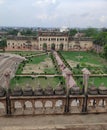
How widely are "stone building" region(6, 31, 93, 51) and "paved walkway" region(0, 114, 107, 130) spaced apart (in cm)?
5925

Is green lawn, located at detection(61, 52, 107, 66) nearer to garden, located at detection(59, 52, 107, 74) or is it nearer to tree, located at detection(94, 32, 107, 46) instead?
garden, located at detection(59, 52, 107, 74)

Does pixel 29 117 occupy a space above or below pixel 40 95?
below

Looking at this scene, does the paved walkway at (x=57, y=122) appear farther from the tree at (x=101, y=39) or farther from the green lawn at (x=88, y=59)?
the tree at (x=101, y=39)

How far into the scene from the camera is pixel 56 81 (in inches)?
1273

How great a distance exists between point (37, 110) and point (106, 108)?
4.40 metres

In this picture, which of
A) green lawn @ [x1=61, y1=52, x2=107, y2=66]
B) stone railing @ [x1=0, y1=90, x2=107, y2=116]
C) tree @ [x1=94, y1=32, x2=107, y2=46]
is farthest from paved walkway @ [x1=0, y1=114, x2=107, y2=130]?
tree @ [x1=94, y1=32, x2=107, y2=46]

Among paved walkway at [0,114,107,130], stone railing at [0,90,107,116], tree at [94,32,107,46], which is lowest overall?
paved walkway at [0,114,107,130]

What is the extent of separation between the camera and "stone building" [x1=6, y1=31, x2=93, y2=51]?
74.6m

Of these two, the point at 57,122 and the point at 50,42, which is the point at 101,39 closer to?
the point at 50,42

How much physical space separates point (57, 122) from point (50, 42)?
2405 inches

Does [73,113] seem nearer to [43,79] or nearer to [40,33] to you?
[43,79]

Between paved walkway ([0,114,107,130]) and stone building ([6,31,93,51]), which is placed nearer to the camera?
paved walkway ([0,114,107,130])

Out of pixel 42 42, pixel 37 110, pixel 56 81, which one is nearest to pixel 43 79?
pixel 56 81

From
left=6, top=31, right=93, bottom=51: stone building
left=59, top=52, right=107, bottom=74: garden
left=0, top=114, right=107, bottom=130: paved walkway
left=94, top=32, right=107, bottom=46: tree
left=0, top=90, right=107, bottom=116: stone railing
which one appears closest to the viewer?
left=0, top=114, right=107, bottom=130: paved walkway
